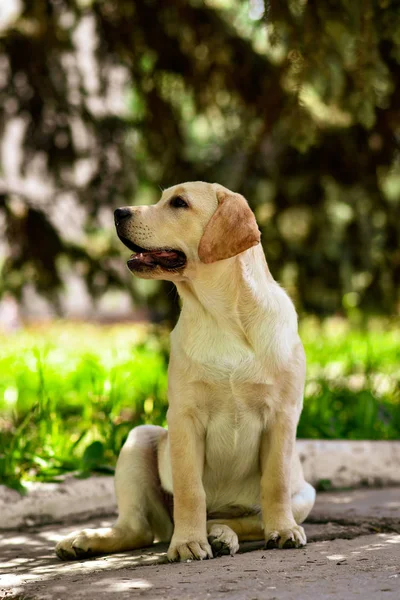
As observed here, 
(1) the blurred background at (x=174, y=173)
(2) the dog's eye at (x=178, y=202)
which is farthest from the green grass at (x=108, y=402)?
(2) the dog's eye at (x=178, y=202)

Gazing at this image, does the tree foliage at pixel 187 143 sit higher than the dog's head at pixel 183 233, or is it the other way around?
the tree foliage at pixel 187 143

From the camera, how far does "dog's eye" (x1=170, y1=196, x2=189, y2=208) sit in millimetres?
3732

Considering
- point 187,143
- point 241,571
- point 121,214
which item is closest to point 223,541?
point 241,571

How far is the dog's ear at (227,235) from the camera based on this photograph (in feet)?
11.7

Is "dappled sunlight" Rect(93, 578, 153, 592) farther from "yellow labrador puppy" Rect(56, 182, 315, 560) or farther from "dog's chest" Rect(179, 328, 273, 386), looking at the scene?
"dog's chest" Rect(179, 328, 273, 386)

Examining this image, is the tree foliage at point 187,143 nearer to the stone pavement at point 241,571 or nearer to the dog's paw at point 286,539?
the stone pavement at point 241,571

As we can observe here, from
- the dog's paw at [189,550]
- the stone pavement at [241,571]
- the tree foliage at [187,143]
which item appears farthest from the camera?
the tree foliage at [187,143]

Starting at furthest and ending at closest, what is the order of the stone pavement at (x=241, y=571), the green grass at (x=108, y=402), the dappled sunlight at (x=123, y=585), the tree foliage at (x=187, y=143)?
the tree foliage at (x=187, y=143)
the green grass at (x=108, y=402)
the dappled sunlight at (x=123, y=585)
the stone pavement at (x=241, y=571)

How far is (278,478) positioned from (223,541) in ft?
1.09

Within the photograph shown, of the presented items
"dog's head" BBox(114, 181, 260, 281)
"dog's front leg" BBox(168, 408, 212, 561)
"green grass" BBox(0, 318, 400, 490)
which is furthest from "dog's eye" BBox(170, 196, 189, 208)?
"green grass" BBox(0, 318, 400, 490)

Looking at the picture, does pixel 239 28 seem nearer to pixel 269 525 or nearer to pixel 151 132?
pixel 151 132

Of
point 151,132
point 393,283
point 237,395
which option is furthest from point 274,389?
point 393,283

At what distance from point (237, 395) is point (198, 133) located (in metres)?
13.7

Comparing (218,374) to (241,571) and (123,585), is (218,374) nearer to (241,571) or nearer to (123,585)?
(241,571)
